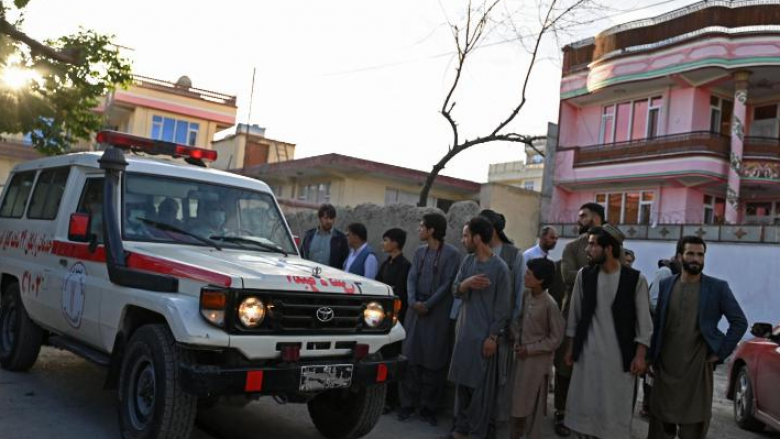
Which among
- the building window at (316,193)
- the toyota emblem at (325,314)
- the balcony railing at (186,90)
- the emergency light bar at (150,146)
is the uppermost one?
the balcony railing at (186,90)

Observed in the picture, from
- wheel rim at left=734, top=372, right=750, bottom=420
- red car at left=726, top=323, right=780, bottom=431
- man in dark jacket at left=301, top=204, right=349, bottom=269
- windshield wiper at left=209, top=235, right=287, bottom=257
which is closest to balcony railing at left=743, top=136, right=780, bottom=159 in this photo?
red car at left=726, top=323, right=780, bottom=431

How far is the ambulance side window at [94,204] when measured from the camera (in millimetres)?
5691

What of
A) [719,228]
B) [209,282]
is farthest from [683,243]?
[719,228]

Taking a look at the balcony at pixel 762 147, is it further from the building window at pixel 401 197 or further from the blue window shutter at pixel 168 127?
the blue window shutter at pixel 168 127

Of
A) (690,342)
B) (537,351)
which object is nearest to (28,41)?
(537,351)

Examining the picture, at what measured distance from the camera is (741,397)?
744cm

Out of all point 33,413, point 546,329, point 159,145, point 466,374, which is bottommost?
point 33,413

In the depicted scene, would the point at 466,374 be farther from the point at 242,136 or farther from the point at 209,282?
the point at 242,136

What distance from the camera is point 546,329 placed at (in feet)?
18.0

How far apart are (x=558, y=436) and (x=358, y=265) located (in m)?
2.62

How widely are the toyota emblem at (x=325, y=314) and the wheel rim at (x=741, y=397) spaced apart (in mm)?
4927

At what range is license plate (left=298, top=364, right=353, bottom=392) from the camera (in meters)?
4.52

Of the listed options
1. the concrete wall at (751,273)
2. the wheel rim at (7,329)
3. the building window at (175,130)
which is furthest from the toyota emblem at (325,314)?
the building window at (175,130)

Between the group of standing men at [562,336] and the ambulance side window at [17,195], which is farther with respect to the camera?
the ambulance side window at [17,195]
